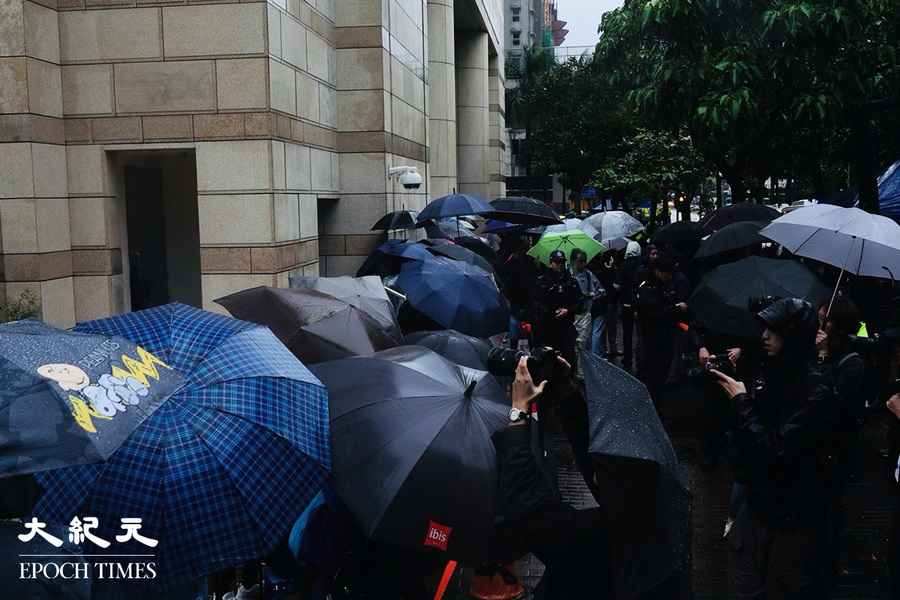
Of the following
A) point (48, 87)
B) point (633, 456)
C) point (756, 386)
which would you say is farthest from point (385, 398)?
point (48, 87)

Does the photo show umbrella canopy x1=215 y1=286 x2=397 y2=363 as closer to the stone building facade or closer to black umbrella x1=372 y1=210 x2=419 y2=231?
the stone building facade

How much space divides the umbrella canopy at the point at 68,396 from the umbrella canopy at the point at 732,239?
9.79m

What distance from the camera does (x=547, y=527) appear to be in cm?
420

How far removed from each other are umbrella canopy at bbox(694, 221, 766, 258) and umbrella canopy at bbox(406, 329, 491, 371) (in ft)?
20.5

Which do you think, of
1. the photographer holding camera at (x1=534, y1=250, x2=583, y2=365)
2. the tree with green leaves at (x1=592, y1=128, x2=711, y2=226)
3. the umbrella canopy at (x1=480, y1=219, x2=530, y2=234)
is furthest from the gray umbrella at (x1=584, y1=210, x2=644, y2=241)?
the tree with green leaves at (x1=592, y1=128, x2=711, y2=226)

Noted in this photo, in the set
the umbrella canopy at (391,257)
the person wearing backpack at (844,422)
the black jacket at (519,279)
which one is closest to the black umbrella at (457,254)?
the umbrella canopy at (391,257)

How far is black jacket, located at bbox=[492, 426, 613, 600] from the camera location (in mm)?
4109

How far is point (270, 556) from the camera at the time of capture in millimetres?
4621

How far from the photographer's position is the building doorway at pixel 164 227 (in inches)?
527

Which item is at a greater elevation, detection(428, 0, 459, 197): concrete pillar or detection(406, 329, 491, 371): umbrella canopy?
detection(428, 0, 459, 197): concrete pillar

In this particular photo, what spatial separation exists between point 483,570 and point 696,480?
469 centimetres

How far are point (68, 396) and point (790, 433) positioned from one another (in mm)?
3715

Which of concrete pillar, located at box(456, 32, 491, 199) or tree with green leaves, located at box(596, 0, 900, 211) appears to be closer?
tree with green leaves, located at box(596, 0, 900, 211)

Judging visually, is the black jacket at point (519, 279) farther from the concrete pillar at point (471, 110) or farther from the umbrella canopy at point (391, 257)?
the concrete pillar at point (471, 110)
